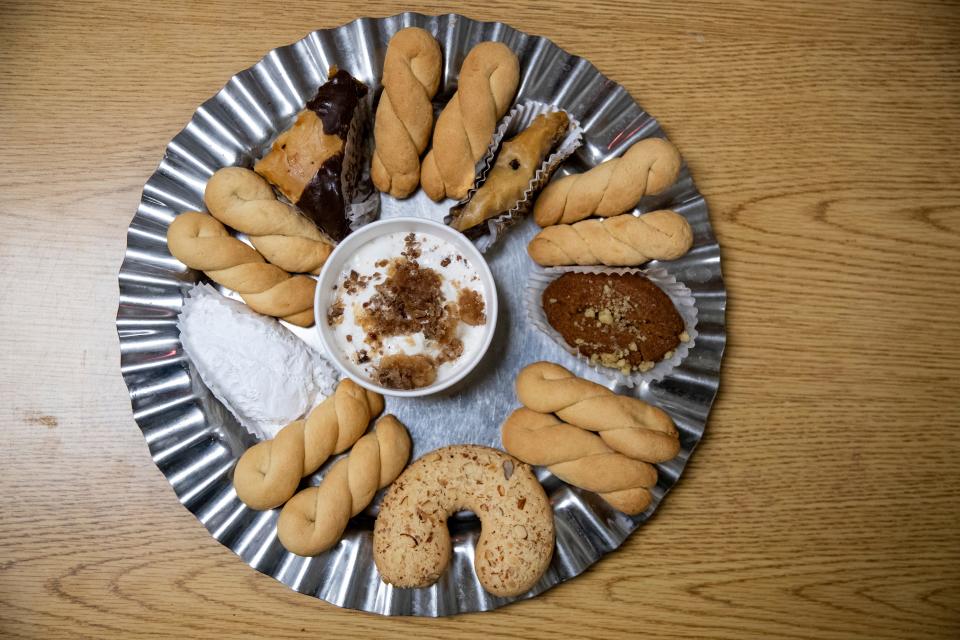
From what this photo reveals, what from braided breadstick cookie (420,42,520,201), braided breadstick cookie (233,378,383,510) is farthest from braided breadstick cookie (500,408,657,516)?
braided breadstick cookie (420,42,520,201)

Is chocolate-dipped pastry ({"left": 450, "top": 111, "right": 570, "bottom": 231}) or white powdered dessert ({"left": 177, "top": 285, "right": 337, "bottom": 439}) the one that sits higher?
chocolate-dipped pastry ({"left": 450, "top": 111, "right": 570, "bottom": 231})

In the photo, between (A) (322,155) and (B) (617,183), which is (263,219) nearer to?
(A) (322,155)

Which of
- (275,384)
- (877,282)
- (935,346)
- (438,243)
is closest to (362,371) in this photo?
(275,384)

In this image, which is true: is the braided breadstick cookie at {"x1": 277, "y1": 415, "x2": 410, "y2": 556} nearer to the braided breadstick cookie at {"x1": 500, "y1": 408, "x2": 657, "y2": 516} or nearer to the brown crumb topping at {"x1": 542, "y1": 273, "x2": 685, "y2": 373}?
the braided breadstick cookie at {"x1": 500, "y1": 408, "x2": 657, "y2": 516}

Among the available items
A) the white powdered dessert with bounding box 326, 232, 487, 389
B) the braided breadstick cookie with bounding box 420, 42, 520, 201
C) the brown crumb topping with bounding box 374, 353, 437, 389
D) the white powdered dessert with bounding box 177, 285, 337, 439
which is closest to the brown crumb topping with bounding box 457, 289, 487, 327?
the white powdered dessert with bounding box 326, 232, 487, 389

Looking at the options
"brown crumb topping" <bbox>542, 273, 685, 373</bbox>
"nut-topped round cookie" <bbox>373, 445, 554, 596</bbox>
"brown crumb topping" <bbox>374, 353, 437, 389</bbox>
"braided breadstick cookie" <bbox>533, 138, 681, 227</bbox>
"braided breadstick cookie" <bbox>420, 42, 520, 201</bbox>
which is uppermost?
"braided breadstick cookie" <bbox>420, 42, 520, 201</bbox>

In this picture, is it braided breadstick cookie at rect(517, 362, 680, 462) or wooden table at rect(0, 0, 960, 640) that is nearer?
braided breadstick cookie at rect(517, 362, 680, 462)

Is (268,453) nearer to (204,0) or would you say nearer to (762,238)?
(204,0)
